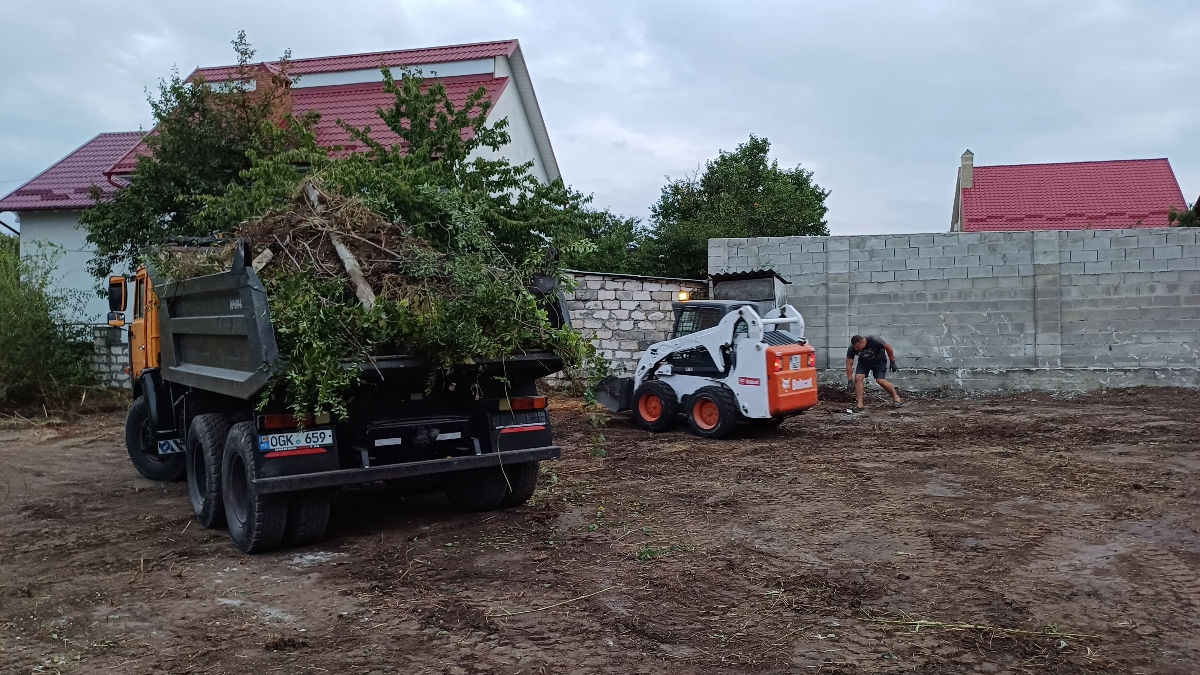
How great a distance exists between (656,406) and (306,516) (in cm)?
629

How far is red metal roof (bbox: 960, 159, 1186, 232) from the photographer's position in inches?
1121

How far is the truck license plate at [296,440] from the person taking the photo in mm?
5750

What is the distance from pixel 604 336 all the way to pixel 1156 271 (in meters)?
8.67

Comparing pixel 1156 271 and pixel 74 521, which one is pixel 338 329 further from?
pixel 1156 271

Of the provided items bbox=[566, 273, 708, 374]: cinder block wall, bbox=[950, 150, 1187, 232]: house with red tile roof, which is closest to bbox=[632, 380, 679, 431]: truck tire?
bbox=[566, 273, 708, 374]: cinder block wall

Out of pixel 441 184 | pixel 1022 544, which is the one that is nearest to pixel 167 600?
pixel 441 184

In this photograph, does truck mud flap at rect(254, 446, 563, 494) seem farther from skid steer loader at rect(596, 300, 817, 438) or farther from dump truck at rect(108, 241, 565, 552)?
skid steer loader at rect(596, 300, 817, 438)

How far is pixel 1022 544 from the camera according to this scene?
5965mm

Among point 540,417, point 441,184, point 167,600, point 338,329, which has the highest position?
point 441,184

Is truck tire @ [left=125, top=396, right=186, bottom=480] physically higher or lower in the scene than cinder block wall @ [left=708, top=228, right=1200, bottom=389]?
lower

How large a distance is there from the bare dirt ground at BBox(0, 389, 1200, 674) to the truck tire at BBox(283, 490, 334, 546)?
114mm

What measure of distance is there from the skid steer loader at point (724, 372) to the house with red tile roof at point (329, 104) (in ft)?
32.3

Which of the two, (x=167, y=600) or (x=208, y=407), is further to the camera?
(x=208, y=407)

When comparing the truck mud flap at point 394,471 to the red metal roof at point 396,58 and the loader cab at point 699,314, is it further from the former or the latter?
the red metal roof at point 396,58
